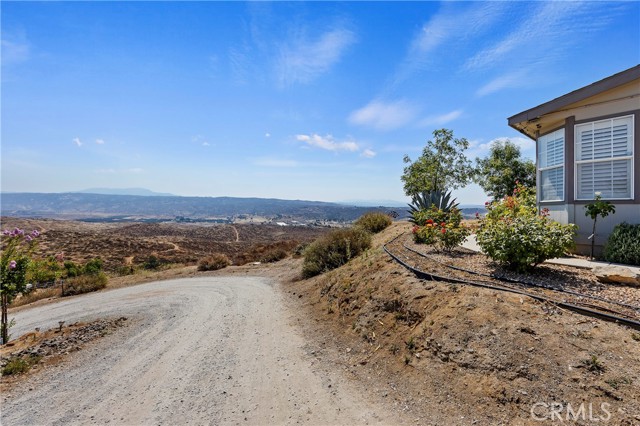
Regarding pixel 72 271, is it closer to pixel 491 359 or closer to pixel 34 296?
pixel 34 296

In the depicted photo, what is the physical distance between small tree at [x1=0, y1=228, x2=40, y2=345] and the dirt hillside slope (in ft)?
21.3

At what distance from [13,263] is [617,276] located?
430 inches

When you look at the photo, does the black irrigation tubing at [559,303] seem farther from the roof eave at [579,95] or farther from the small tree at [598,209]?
the roof eave at [579,95]

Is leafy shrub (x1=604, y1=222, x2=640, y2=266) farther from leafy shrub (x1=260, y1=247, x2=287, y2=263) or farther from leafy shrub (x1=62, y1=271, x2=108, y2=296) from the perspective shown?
leafy shrub (x1=62, y1=271, x2=108, y2=296)

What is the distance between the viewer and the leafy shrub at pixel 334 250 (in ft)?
37.6

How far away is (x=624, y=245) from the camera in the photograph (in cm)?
657

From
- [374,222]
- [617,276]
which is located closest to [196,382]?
[617,276]

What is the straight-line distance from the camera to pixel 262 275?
14.9 m

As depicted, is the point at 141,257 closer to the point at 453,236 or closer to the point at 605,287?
the point at 453,236

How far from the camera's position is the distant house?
284 inches

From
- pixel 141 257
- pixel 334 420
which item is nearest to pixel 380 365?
pixel 334 420

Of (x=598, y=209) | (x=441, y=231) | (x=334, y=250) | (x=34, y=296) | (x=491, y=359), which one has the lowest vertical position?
(x=34, y=296)

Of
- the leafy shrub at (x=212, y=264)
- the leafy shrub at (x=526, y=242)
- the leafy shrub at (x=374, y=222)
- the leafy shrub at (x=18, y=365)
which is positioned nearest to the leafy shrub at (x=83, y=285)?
the leafy shrub at (x=212, y=264)

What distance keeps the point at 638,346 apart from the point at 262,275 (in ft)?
42.7
